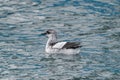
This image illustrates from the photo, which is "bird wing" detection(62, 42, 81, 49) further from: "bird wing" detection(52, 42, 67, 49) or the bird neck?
the bird neck

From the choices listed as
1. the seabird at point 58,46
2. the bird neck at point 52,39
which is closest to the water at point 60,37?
the seabird at point 58,46

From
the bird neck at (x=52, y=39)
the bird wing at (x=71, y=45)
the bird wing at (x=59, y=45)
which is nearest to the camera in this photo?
the bird wing at (x=71, y=45)

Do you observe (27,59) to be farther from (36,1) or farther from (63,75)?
(36,1)

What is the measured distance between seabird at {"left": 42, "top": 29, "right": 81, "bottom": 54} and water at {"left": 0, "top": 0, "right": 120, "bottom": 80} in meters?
0.33

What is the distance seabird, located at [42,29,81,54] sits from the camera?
2845 centimetres

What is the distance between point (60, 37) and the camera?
32.5m

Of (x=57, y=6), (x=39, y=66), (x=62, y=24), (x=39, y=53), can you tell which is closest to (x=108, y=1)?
(x=57, y=6)

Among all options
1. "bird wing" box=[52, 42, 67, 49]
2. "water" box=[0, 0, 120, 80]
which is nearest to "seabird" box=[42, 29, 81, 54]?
"bird wing" box=[52, 42, 67, 49]

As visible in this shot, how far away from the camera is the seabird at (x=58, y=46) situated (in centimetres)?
2845

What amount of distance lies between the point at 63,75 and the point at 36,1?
16.5 meters

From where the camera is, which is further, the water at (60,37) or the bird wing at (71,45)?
the bird wing at (71,45)

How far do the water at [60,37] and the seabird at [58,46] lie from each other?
13.2 inches

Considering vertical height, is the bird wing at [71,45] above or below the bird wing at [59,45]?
above

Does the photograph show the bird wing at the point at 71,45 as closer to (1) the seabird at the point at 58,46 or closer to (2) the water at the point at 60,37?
(1) the seabird at the point at 58,46
